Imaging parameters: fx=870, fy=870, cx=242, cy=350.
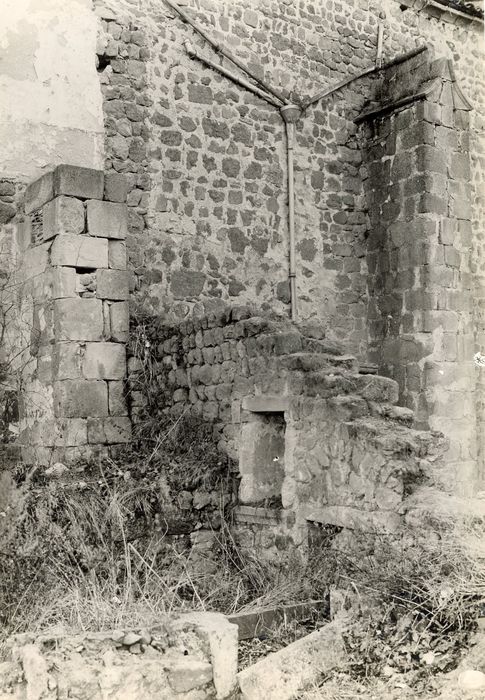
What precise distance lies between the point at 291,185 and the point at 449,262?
223 cm

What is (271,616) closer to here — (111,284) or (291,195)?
(111,284)

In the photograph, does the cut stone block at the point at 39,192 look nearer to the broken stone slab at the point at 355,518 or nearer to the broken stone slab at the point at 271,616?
the broken stone slab at the point at 355,518

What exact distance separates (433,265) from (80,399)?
4.97 meters

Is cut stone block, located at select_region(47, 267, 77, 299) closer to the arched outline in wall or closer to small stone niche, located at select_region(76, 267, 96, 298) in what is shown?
small stone niche, located at select_region(76, 267, 96, 298)

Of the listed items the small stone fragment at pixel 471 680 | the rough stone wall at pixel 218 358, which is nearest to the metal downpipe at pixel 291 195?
the rough stone wall at pixel 218 358

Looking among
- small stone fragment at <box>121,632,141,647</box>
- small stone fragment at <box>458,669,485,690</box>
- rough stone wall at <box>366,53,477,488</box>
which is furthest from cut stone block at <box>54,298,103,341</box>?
small stone fragment at <box>458,669,485,690</box>

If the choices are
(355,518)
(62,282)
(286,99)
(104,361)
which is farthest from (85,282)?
(286,99)

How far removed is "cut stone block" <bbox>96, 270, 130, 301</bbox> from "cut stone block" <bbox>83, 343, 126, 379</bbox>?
1.51 feet

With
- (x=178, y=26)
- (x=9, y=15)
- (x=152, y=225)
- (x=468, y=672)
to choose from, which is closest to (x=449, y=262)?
(x=152, y=225)

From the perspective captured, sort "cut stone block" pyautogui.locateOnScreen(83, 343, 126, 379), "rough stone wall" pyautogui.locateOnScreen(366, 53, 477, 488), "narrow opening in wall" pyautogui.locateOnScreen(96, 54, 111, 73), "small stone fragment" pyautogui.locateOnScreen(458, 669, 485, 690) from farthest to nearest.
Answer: "rough stone wall" pyautogui.locateOnScreen(366, 53, 477, 488), "narrow opening in wall" pyautogui.locateOnScreen(96, 54, 111, 73), "cut stone block" pyautogui.locateOnScreen(83, 343, 126, 379), "small stone fragment" pyautogui.locateOnScreen(458, 669, 485, 690)

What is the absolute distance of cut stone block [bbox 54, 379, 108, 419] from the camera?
787cm

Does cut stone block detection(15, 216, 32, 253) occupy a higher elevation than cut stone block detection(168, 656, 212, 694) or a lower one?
higher

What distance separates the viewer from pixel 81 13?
9.59 m

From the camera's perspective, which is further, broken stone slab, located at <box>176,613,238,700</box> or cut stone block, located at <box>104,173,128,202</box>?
cut stone block, located at <box>104,173,128,202</box>
